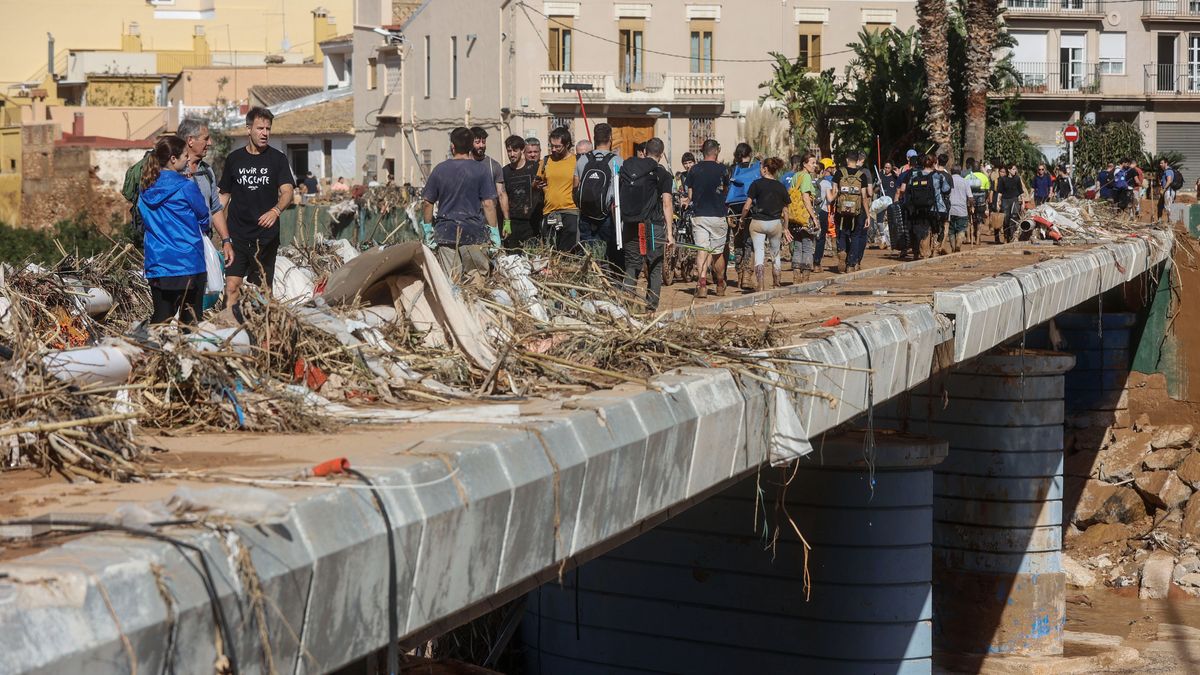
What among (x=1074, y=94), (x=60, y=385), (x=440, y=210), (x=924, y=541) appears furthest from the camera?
(x=1074, y=94)

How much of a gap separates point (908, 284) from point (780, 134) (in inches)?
1374

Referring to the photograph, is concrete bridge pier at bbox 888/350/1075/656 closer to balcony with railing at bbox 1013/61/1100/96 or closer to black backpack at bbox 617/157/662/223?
black backpack at bbox 617/157/662/223

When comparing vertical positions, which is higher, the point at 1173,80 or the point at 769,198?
the point at 1173,80

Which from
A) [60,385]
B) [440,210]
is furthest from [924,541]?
[60,385]

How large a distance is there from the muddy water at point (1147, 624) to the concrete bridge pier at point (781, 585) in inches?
259

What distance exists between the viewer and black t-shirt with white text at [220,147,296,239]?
10648 millimetres

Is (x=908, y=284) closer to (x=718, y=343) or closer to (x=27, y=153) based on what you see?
(x=718, y=343)

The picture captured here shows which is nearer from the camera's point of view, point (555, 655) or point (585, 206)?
point (585, 206)

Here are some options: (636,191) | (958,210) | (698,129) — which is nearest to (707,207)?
(636,191)

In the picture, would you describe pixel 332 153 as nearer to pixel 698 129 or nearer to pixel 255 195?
pixel 698 129

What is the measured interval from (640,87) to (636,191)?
1433 inches

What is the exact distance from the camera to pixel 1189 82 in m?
58.4

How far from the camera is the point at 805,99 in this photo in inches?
1727

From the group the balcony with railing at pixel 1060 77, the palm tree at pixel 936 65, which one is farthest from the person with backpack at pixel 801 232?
the balcony with railing at pixel 1060 77
